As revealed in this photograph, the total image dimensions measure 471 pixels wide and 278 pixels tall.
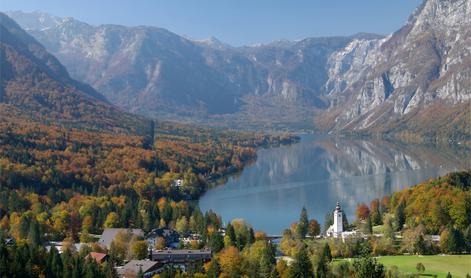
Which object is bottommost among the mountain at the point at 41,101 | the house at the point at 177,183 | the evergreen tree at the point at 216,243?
the evergreen tree at the point at 216,243

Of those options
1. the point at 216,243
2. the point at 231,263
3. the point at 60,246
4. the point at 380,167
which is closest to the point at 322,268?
the point at 231,263

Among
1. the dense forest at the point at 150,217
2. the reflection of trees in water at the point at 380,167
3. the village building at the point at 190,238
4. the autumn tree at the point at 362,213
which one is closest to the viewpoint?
the dense forest at the point at 150,217

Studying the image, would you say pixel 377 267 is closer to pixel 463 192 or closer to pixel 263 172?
pixel 463 192

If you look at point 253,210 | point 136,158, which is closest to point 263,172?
point 136,158

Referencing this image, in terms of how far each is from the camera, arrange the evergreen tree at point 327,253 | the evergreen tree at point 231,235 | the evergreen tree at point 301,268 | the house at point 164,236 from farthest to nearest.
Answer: the house at point 164,236, the evergreen tree at point 231,235, the evergreen tree at point 327,253, the evergreen tree at point 301,268

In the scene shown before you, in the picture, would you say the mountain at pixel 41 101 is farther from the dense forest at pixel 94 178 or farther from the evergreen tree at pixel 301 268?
→ the evergreen tree at pixel 301 268

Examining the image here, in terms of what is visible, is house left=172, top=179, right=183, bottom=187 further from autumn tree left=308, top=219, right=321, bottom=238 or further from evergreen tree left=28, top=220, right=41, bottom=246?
evergreen tree left=28, top=220, right=41, bottom=246

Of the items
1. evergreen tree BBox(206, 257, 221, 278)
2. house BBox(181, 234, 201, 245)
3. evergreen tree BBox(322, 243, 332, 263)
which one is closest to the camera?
evergreen tree BBox(206, 257, 221, 278)

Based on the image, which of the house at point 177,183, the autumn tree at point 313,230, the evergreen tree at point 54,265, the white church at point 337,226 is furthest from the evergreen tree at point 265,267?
the house at point 177,183

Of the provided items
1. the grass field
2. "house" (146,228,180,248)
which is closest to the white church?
the grass field
